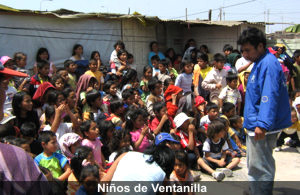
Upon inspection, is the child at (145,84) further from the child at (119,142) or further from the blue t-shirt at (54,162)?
the blue t-shirt at (54,162)

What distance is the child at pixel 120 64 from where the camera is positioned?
7826 millimetres

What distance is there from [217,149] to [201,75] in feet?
8.99

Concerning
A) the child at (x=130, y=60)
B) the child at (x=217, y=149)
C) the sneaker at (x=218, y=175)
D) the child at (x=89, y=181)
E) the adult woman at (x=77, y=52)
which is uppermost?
the adult woman at (x=77, y=52)

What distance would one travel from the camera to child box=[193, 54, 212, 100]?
7727mm

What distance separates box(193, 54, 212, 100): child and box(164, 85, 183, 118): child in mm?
1065

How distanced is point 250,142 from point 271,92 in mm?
593

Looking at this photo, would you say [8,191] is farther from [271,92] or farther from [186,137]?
[186,137]

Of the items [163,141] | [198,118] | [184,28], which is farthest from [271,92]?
[184,28]

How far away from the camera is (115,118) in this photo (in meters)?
5.61

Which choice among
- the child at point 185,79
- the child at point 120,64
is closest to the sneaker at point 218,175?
the child at point 185,79

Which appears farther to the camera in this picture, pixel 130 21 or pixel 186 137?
pixel 130 21

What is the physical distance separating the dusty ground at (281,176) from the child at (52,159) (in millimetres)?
1988

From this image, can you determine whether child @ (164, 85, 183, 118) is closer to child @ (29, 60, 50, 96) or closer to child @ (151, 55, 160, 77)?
child @ (151, 55, 160, 77)

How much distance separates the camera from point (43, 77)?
625 cm
